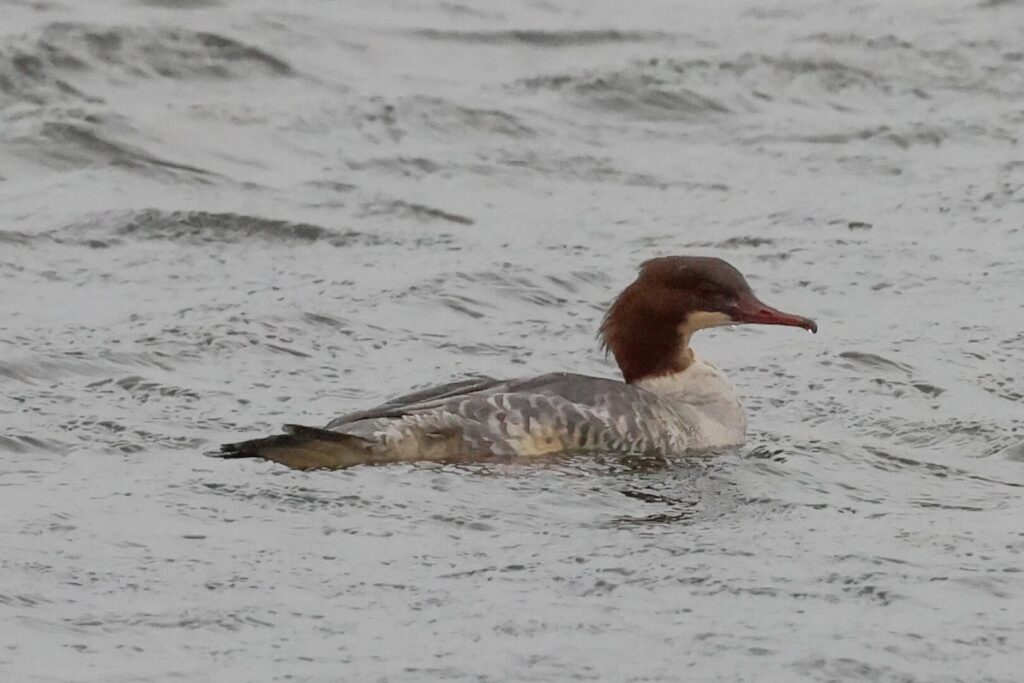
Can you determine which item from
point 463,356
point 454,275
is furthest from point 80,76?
point 463,356

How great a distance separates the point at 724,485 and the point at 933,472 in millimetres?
884

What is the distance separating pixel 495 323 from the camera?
451 inches

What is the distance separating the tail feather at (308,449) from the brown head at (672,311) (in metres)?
1.60

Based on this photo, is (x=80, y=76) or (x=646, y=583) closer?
(x=646, y=583)

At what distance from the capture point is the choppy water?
706 centimetres

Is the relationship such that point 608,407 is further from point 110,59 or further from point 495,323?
point 110,59

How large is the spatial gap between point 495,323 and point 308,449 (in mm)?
2976

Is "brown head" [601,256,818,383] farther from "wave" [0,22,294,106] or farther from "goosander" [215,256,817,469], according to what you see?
"wave" [0,22,294,106]

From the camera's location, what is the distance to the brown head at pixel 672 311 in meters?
9.69

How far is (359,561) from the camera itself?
298 inches

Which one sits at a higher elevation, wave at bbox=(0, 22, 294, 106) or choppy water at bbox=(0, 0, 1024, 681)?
wave at bbox=(0, 22, 294, 106)

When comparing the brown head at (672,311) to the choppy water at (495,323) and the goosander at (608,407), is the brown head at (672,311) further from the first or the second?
the choppy water at (495,323)

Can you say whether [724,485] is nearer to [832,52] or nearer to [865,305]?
[865,305]

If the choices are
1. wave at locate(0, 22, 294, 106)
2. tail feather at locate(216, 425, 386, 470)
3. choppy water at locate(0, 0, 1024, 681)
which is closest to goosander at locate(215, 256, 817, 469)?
tail feather at locate(216, 425, 386, 470)
